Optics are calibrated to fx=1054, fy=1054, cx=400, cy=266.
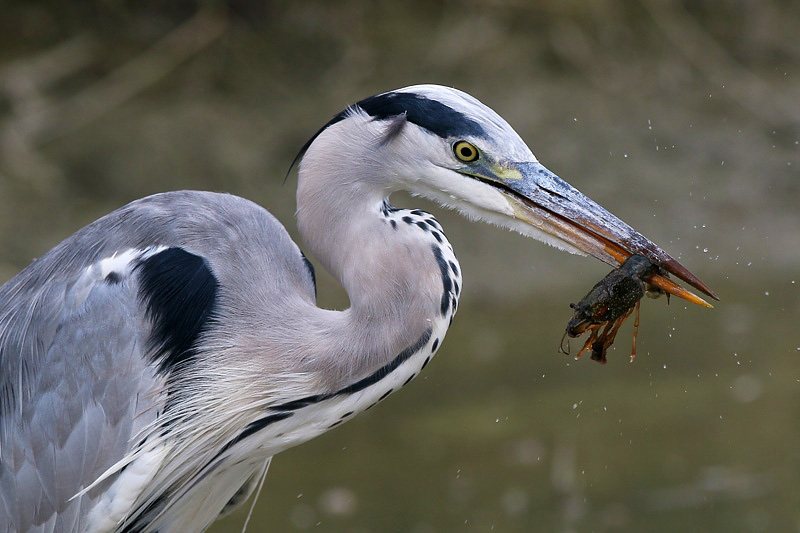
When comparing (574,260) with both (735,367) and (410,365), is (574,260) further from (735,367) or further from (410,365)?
(410,365)

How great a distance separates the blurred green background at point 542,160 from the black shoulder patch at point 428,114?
5.84 feet

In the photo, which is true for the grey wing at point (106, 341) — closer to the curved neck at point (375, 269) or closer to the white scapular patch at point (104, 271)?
the white scapular patch at point (104, 271)

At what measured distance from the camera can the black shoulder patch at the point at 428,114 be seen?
246 centimetres

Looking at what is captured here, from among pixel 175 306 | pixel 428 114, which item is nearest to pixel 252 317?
pixel 175 306

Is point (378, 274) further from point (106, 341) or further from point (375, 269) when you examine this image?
point (106, 341)

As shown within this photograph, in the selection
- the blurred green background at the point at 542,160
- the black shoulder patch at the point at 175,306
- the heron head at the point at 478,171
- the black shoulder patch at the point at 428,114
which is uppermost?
the black shoulder patch at the point at 428,114

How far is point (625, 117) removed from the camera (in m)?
6.62

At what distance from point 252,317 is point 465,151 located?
0.65 meters

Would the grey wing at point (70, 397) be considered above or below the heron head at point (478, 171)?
below

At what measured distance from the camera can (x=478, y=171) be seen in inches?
97.5

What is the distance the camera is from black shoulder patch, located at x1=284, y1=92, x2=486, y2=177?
2.46 metres

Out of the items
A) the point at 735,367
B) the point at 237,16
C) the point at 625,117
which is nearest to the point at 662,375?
the point at 735,367

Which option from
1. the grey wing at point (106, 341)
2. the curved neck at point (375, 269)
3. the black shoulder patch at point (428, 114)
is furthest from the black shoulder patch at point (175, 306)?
the black shoulder patch at point (428, 114)

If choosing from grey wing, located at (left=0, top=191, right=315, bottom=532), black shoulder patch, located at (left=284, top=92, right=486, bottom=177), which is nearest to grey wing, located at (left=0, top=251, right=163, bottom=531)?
grey wing, located at (left=0, top=191, right=315, bottom=532)
